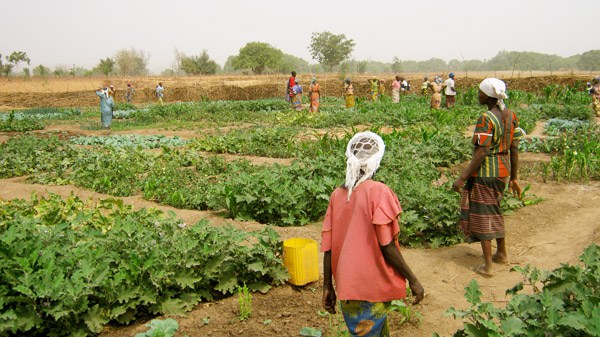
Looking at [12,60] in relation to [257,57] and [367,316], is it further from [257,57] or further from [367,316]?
[367,316]

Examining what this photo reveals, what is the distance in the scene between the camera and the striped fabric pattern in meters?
4.41

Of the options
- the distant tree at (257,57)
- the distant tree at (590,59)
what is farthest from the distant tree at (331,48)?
the distant tree at (590,59)

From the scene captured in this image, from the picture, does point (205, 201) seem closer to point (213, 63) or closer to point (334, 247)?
point (334, 247)

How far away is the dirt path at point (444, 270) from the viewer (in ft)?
12.1

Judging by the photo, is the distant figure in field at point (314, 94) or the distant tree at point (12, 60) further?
the distant tree at point (12, 60)

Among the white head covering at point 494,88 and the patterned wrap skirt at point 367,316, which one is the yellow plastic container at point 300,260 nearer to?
the patterned wrap skirt at point 367,316

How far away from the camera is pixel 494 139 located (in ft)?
14.6

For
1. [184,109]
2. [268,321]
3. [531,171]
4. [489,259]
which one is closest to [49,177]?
[268,321]

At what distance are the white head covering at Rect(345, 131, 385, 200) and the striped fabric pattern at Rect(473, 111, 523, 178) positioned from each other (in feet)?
7.36

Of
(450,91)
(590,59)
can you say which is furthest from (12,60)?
(590,59)

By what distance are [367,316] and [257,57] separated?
67997 millimetres

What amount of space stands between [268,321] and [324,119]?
1247cm

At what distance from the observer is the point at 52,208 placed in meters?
5.94

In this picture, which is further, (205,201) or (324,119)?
(324,119)
